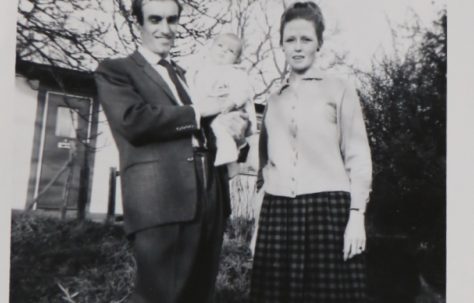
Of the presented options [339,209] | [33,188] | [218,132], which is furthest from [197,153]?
[33,188]

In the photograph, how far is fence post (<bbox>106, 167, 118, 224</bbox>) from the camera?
1480 mm

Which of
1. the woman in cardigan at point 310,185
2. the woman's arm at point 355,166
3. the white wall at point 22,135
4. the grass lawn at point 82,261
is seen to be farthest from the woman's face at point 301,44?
the white wall at point 22,135

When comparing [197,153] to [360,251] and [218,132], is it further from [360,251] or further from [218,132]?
[360,251]

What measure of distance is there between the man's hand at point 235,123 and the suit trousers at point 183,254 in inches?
3.9

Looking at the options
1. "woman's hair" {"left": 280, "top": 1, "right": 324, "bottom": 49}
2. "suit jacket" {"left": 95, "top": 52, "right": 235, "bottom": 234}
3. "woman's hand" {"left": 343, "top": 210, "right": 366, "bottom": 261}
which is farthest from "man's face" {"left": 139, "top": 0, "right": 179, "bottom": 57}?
"woman's hand" {"left": 343, "top": 210, "right": 366, "bottom": 261}

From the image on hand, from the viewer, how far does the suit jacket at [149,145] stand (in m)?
1.23

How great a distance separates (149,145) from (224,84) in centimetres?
28

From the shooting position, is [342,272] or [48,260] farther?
[48,260]

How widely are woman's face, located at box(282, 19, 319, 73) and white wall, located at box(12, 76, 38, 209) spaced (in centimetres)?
82

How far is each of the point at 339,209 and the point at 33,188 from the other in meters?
0.94

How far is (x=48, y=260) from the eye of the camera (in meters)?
1.55

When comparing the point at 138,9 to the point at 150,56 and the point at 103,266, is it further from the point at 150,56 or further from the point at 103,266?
the point at 103,266

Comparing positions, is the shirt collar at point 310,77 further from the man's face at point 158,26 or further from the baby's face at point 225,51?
the man's face at point 158,26

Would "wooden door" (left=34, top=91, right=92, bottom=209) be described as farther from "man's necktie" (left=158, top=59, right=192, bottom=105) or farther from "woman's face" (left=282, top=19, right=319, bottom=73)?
"woman's face" (left=282, top=19, right=319, bottom=73)
